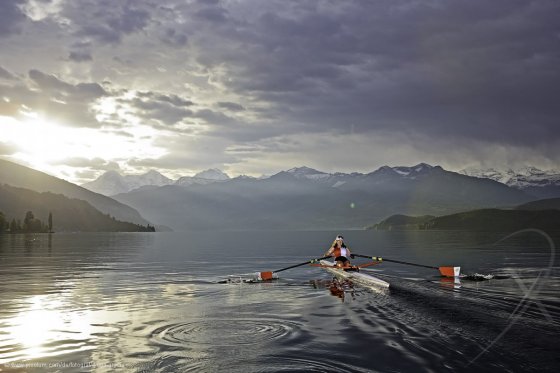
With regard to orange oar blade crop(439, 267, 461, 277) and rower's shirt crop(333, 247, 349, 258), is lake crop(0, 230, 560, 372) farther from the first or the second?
rower's shirt crop(333, 247, 349, 258)

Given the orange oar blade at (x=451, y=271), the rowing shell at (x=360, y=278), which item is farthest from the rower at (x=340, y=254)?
the orange oar blade at (x=451, y=271)

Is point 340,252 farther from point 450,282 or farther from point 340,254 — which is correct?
point 450,282

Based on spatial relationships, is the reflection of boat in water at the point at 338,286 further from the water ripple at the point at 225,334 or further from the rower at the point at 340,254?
the water ripple at the point at 225,334

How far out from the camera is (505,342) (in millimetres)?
18828

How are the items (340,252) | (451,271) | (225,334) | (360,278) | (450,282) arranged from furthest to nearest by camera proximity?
(340,252) < (451,271) < (360,278) < (450,282) < (225,334)

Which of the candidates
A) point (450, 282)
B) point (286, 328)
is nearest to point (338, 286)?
point (450, 282)

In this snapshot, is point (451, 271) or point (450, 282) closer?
point (450, 282)

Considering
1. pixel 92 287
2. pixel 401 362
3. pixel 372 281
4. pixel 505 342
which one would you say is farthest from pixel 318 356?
pixel 92 287

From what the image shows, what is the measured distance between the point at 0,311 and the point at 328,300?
74.0ft

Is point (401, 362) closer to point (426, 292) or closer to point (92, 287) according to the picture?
point (426, 292)

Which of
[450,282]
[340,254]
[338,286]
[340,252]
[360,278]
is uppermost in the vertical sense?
[340,252]

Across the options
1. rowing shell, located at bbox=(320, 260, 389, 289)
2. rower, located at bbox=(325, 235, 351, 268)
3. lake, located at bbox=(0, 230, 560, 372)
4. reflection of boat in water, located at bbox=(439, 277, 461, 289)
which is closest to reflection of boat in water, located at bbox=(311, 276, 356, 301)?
lake, located at bbox=(0, 230, 560, 372)

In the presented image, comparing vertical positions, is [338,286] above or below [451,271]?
below

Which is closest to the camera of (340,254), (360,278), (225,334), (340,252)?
(225,334)
